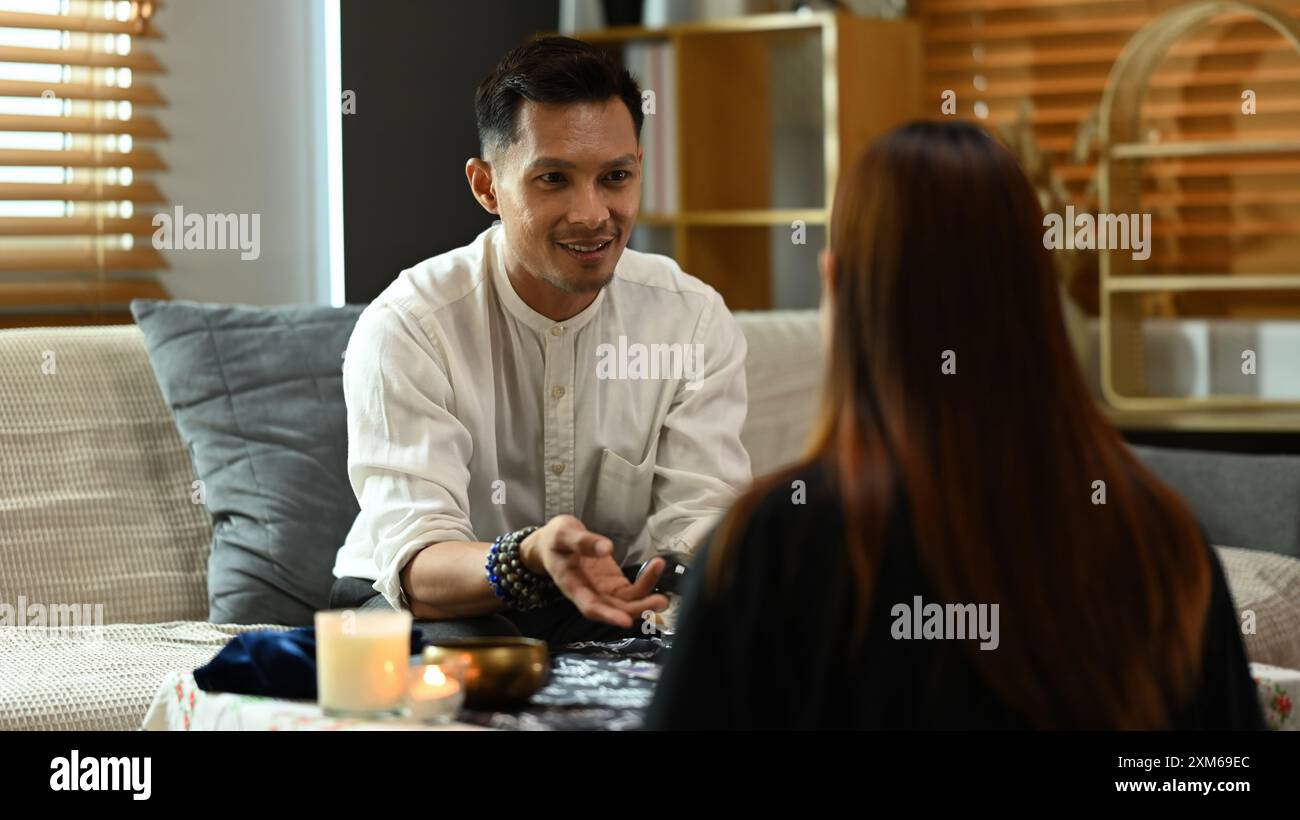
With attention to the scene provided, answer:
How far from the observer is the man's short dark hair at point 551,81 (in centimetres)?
199

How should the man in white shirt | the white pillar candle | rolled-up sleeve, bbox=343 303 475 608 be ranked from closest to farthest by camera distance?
the white pillar candle, rolled-up sleeve, bbox=343 303 475 608, the man in white shirt

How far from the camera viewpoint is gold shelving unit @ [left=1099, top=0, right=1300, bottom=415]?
2939 mm

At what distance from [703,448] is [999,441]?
107 centimetres

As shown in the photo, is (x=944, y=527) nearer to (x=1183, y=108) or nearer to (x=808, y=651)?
(x=808, y=651)

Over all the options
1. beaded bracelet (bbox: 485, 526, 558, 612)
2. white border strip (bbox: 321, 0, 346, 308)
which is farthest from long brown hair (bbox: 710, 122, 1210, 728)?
white border strip (bbox: 321, 0, 346, 308)

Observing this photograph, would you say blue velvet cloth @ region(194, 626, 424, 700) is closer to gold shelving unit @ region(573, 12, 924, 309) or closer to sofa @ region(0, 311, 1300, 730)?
sofa @ region(0, 311, 1300, 730)

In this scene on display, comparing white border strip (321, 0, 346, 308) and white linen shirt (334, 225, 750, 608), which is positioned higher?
white border strip (321, 0, 346, 308)

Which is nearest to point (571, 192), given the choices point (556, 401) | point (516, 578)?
point (556, 401)

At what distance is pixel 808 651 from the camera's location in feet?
3.15

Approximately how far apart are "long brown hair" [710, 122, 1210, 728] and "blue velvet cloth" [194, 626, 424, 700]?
44 centimetres

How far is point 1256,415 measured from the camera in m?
2.96

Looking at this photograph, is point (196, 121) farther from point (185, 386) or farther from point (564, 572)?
point (564, 572)

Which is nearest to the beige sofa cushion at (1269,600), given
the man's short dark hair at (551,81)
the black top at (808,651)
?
the man's short dark hair at (551,81)
